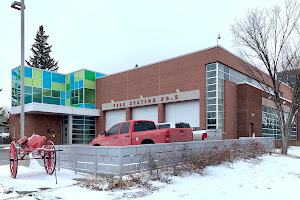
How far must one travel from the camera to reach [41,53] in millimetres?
66188

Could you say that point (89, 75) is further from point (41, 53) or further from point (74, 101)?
point (41, 53)

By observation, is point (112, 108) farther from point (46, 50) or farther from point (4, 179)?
point (46, 50)

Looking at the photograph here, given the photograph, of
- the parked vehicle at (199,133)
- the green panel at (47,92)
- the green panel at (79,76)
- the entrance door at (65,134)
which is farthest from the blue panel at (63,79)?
the parked vehicle at (199,133)

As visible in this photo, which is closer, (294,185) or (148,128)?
(294,185)

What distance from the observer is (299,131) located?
44188mm

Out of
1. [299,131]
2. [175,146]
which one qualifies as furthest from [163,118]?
[299,131]

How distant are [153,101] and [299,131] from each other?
2880 cm

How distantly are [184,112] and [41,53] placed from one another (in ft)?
168

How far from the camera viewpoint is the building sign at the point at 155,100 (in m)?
25.7

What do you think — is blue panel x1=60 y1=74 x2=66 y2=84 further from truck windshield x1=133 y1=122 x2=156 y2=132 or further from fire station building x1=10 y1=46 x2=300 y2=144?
truck windshield x1=133 y1=122 x2=156 y2=132

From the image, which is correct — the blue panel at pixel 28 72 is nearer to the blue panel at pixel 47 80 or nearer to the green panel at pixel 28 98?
the blue panel at pixel 47 80

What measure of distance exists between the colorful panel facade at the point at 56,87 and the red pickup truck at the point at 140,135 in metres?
24.0

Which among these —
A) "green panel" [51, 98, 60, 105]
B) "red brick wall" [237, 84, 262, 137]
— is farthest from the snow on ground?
"green panel" [51, 98, 60, 105]

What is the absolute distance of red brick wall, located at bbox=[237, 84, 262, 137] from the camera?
85.0 ft
